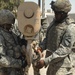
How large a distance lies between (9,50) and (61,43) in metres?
0.76

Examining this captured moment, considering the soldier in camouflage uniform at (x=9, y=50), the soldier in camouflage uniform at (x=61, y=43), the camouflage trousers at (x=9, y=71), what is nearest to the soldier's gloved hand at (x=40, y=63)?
the soldier in camouflage uniform at (x=61, y=43)

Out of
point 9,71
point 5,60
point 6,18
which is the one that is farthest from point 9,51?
point 6,18

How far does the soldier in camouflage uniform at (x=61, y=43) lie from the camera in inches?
201

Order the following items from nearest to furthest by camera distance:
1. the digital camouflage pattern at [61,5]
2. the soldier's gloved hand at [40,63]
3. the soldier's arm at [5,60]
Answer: the soldier's arm at [5,60] → the soldier's gloved hand at [40,63] → the digital camouflage pattern at [61,5]

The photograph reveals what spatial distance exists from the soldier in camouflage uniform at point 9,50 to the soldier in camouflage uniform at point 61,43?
293mm

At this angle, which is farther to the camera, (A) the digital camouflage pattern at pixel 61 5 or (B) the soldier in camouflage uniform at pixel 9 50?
(A) the digital camouflage pattern at pixel 61 5

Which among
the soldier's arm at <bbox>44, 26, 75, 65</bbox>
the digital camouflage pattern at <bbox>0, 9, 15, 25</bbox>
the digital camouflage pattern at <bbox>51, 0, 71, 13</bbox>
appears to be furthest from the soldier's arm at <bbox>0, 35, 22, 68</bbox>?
the digital camouflage pattern at <bbox>51, 0, 71, 13</bbox>

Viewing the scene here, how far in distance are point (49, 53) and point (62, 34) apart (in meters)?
0.40

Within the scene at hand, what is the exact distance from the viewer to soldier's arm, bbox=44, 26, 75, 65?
5.10 meters

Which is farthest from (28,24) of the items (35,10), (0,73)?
(0,73)

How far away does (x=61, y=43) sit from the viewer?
5.18m

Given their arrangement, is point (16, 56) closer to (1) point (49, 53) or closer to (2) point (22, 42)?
(2) point (22, 42)

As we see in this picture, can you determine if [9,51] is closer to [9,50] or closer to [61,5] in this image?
[9,50]

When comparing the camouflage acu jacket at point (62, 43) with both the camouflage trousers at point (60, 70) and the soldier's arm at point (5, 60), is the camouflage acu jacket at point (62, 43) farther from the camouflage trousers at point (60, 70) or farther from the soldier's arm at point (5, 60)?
the soldier's arm at point (5, 60)
